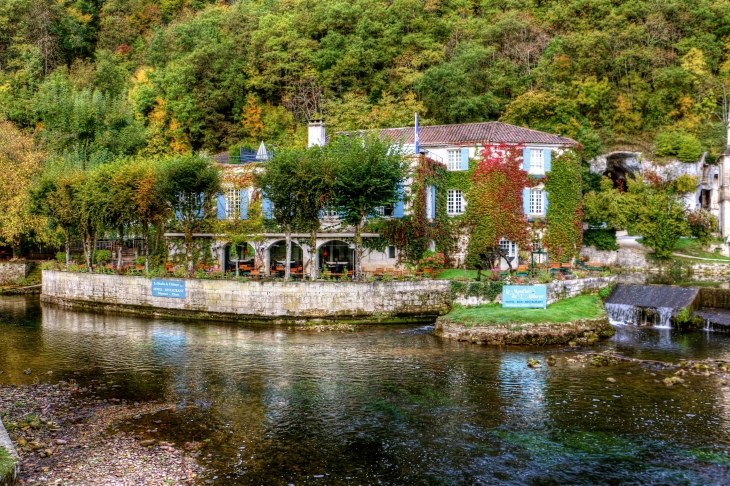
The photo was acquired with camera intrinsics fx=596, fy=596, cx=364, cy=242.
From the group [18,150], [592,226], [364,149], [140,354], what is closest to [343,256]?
[364,149]

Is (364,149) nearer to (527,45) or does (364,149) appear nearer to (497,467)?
(497,467)

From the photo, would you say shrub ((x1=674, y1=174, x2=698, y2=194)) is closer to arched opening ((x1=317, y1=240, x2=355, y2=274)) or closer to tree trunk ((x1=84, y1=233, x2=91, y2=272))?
arched opening ((x1=317, y1=240, x2=355, y2=274))

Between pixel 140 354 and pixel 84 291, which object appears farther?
pixel 84 291

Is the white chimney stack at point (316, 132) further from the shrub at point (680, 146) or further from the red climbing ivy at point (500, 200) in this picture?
the shrub at point (680, 146)

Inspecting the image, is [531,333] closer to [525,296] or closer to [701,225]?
[525,296]

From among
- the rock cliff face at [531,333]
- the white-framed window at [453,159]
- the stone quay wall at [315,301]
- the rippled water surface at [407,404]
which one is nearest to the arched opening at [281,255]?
the stone quay wall at [315,301]

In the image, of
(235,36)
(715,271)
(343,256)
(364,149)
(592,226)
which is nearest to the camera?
(364,149)

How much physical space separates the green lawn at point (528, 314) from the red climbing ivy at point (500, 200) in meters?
11.5

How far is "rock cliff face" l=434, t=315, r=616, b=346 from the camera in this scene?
29.7 m

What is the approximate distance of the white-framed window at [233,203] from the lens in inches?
1729

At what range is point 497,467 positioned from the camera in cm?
1579

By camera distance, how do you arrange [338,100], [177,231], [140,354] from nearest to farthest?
[140,354] → [177,231] → [338,100]

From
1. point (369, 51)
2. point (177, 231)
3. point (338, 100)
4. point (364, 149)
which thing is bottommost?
point (177, 231)

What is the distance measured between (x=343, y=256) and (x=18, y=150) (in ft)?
112
